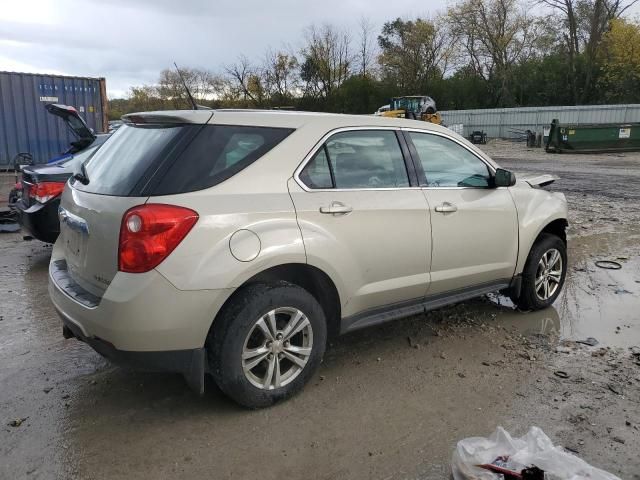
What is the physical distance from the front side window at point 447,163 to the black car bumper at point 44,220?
4.15 m

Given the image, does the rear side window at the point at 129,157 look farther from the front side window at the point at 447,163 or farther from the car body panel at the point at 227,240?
the front side window at the point at 447,163

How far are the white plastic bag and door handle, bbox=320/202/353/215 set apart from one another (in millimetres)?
1467

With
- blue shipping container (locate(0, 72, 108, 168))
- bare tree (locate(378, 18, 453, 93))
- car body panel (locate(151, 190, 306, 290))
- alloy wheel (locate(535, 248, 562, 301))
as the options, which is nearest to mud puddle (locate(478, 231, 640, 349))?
alloy wheel (locate(535, 248, 562, 301))

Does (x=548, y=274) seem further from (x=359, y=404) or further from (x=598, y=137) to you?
(x=598, y=137)

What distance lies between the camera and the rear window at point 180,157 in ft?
9.37

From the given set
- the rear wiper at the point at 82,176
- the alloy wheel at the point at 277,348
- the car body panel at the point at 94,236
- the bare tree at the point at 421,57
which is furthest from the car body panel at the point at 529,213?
the bare tree at the point at 421,57

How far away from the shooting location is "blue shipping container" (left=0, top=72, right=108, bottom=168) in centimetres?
1452

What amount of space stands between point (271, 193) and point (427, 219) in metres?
1.25

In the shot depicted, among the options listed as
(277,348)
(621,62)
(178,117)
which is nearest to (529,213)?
(277,348)

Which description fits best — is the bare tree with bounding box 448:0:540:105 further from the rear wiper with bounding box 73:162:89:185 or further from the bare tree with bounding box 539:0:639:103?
the rear wiper with bounding box 73:162:89:185

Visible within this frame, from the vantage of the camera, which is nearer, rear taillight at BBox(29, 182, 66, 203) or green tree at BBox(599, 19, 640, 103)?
rear taillight at BBox(29, 182, 66, 203)

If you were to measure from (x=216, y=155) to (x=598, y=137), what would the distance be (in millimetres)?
23994

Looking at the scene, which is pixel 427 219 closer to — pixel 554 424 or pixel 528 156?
pixel 554 424

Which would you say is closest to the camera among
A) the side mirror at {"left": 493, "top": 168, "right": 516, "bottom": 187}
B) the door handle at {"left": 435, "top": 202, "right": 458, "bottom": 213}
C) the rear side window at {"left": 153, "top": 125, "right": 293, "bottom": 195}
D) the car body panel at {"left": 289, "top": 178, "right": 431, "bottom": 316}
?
the rear side window at {"left": 153, "top": 125, "right": 293, "bottom": 195}
